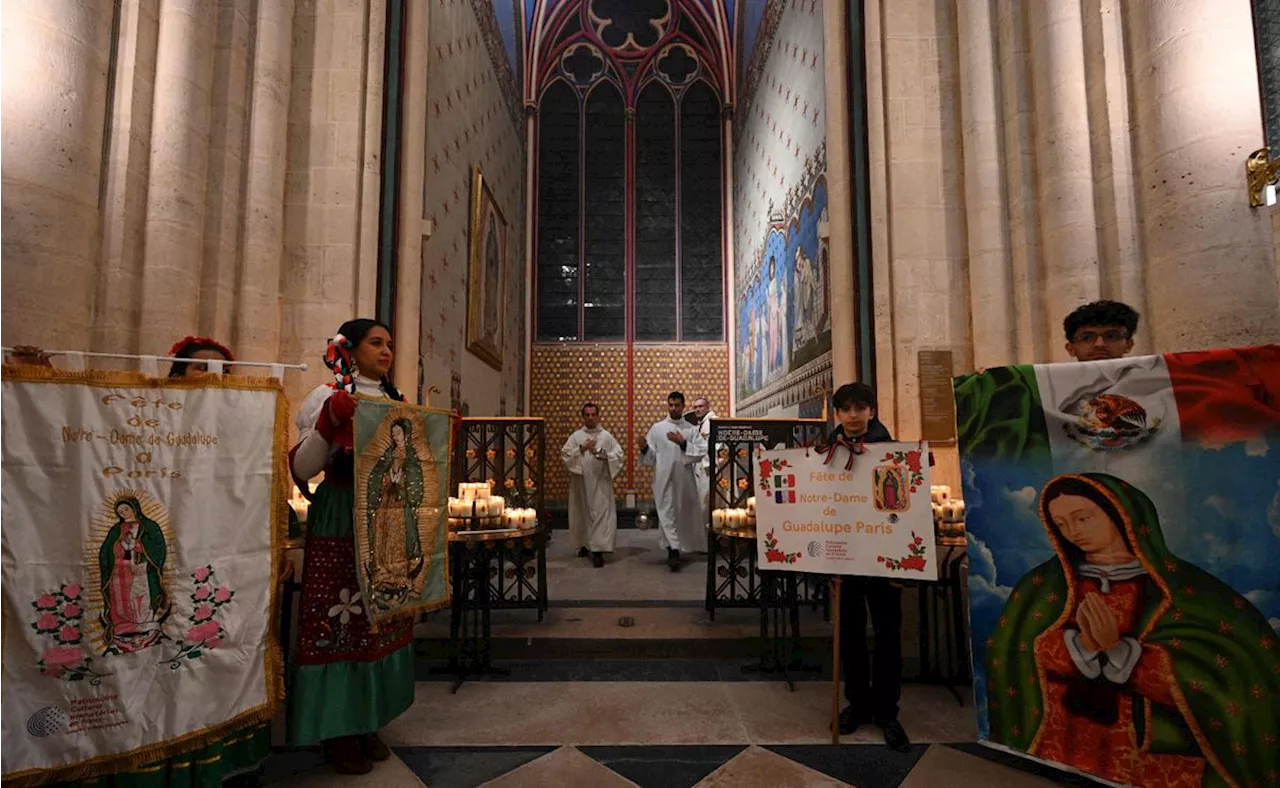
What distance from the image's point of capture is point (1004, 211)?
4.36m

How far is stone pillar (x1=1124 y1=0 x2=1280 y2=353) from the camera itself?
337 cm

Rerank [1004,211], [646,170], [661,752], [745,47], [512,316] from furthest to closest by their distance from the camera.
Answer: [646,170]
[745,47]
[512,316]
[1004,211]
[661,752]

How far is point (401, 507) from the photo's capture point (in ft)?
8.84

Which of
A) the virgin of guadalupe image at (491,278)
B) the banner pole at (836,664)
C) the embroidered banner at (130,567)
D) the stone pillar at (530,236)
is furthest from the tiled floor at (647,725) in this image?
the stone pillar at (530,236)

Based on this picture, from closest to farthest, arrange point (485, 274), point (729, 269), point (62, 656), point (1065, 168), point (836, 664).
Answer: point (62, 656)
point (836, 664)
point (1065, 168)
point (485, 274)
point (729, 269)

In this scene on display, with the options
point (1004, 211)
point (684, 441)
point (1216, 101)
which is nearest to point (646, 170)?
point (684, 441)

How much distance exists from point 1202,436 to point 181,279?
503cm

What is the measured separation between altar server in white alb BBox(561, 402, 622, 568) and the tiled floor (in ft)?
7.55

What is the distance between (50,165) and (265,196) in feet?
3.63

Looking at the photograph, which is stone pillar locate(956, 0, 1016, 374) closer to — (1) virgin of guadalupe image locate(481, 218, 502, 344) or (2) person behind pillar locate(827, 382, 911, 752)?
(2) person behind pillar locate(827, 382, 911, 752)

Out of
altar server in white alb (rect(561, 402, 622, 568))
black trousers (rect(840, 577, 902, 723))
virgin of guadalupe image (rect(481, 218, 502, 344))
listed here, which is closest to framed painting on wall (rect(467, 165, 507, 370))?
virgin of guadalupe image (rect(481, 218, 502, 344))

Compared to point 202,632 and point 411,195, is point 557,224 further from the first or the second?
point 202,632

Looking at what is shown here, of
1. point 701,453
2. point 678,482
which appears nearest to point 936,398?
point 701,453

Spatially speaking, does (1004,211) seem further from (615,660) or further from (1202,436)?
(615,660)
